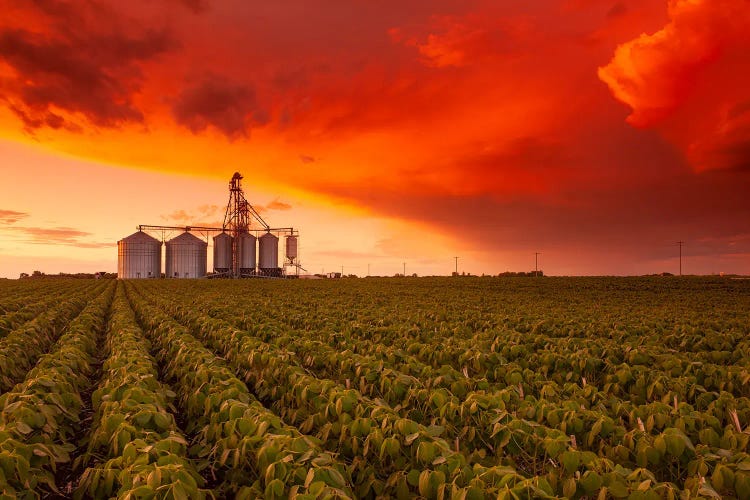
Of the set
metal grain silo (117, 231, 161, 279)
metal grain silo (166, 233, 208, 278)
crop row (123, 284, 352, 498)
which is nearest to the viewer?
crop row (123, 284, 352, 498)

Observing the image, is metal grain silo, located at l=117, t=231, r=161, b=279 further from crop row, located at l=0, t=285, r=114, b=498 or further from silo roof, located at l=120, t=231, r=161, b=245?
crop row, located at l=0, t=285, r=114, b=498

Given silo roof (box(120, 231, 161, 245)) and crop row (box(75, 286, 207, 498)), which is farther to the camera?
silo roof (box(120, 231, 161, 245))

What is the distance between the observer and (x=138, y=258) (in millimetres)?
A: 92188

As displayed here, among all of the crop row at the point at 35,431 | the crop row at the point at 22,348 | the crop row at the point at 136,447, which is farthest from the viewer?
the crop row at the point at 22,348

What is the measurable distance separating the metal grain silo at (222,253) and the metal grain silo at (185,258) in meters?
3.13

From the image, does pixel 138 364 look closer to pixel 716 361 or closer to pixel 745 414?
pixel 745 414

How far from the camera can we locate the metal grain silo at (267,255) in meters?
97.0

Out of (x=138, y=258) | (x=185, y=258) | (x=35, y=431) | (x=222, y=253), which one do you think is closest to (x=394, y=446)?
(x=35, y=431)

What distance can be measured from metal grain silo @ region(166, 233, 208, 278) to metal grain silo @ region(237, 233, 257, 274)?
7.29 meters

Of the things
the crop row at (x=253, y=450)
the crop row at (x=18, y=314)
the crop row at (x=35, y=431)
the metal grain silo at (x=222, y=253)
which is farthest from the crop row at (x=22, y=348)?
the metal grain silo at (x=222, y=253)

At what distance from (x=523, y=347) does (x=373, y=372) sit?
5102mm

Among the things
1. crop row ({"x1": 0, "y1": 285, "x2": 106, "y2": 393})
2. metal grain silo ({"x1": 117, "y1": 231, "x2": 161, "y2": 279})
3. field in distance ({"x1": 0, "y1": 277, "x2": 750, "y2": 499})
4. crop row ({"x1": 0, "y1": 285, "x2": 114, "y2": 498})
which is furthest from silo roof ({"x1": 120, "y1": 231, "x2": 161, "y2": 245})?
crop row ({"x1": 0, "y1": 285, "x2": 114, "y2": 498})

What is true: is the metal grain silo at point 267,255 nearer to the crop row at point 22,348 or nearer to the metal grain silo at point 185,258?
the metal grain silo at point 185,258

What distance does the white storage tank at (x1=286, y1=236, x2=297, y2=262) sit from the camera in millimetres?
99688
